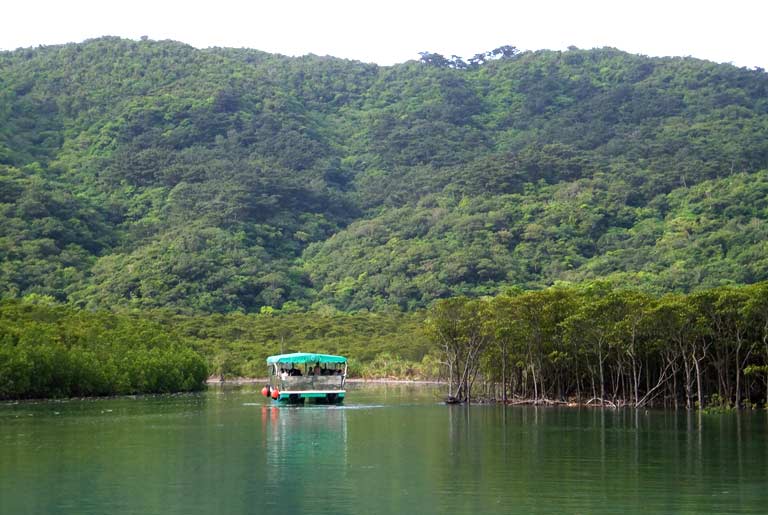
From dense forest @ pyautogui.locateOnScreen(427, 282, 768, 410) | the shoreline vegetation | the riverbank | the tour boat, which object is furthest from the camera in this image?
the riverbank

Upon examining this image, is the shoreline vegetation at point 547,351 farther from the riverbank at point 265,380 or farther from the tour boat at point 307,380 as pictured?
the riverbank at point 265,380

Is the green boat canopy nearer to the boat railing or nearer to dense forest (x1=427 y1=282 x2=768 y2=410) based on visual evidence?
the boat railing

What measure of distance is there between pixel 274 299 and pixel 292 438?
5116 inches

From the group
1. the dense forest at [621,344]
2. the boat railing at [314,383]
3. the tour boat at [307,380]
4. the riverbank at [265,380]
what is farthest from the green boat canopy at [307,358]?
the riverbank at [265,380]

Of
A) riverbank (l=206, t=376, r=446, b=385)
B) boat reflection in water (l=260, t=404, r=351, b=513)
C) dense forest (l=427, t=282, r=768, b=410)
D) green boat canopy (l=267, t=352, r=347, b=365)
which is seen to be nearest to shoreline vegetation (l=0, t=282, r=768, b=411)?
dense forest (l=427, t=282, r=768, b=410)

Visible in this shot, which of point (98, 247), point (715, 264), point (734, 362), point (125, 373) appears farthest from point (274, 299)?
point (734, 362)

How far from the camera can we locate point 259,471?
37.4m

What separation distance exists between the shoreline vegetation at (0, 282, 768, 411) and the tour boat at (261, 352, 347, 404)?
21.1 feet

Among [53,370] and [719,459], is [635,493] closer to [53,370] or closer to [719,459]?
[719,459]

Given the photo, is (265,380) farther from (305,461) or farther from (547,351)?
(305,461)

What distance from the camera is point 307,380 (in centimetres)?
7556

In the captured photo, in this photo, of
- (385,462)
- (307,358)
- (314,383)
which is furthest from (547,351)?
(385,462)

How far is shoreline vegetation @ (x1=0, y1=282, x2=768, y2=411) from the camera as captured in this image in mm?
61312

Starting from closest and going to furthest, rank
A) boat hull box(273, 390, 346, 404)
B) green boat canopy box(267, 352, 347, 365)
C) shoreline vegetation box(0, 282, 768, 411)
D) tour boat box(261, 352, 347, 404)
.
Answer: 1. shoreline vegetation box(0, 282, 768, 411)
2. green boat canopy box(267, 352, 347, 365)
3. tour boat box(261, 352, 347, 404)
4. boat hull box(273, 390, 346, 404)
